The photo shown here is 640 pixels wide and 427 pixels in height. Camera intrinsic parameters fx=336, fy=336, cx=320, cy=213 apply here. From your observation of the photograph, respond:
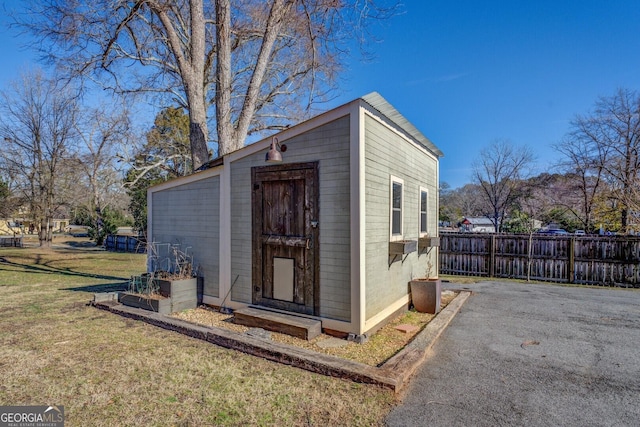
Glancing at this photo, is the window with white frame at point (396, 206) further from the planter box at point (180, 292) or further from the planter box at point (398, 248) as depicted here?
the planter box at point (180, 292)

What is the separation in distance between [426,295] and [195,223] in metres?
4.53

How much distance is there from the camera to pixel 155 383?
10.6ft

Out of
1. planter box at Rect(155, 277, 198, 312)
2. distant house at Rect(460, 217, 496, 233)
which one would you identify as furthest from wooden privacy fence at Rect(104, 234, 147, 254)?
distant house at Rect(460, 217, 496, 233)

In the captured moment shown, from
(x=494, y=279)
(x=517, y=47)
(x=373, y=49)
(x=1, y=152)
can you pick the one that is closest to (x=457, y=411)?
(x=373, y=49)

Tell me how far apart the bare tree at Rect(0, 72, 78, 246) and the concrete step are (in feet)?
62.2

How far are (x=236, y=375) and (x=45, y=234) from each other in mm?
22578

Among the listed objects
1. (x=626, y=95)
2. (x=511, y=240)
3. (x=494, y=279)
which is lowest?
(x=494, y=279)

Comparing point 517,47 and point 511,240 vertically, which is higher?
point 517,47

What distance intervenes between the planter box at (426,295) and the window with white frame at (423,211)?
4.86 feet

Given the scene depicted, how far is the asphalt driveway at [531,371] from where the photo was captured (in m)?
2.75

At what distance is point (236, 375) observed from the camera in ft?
11.3

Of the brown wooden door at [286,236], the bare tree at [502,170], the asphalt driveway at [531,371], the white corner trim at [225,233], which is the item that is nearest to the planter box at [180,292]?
the white corner trim at [225,233]

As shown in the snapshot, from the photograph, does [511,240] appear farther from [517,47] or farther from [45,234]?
[45,234]
